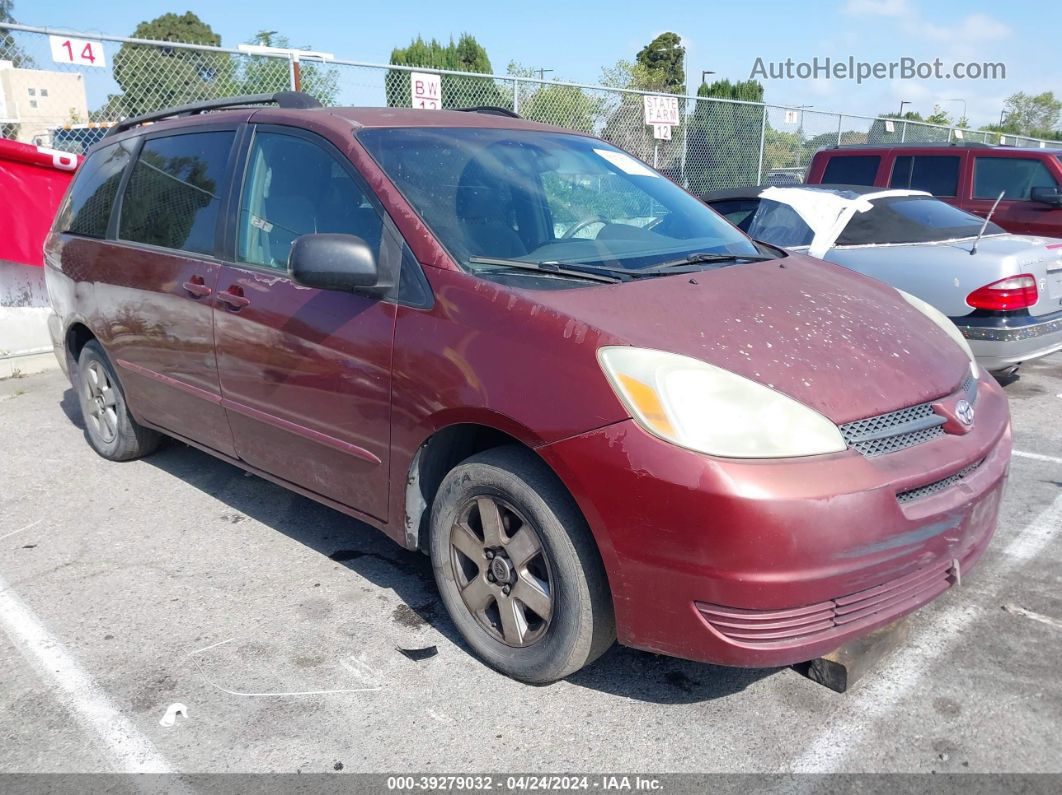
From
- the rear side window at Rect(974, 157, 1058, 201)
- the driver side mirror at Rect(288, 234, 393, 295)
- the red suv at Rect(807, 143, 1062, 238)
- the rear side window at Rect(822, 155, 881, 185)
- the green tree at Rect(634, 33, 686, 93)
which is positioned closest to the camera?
the driver side mirror at Rect(288, 234, 393, 295)

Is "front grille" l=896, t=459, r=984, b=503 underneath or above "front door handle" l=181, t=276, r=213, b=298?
underneath

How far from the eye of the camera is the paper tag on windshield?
390 cm

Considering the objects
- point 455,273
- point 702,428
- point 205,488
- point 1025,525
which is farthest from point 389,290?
point 1025,525

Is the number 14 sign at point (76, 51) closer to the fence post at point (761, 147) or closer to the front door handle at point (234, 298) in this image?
the front door handle at point (234, 298)

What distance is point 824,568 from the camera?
7.46ft

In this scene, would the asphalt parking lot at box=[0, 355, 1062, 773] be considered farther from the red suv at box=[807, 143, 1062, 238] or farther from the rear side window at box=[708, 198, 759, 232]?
the red suv at box=[807, 143, 1062, 238]

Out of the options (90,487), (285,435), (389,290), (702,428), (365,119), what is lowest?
(90,487)

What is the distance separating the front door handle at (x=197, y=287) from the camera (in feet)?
12.1

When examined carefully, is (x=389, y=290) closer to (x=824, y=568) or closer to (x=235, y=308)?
(x=235, y=308)

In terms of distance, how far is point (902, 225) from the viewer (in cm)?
631

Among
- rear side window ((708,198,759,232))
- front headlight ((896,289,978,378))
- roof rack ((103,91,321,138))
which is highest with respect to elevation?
roof rack ((103,91,321,138))

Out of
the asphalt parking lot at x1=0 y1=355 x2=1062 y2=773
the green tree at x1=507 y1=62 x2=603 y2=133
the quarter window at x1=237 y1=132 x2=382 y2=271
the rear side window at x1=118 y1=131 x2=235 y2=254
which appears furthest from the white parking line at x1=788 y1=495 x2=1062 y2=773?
the green tree at x1=507 y1=62 x2=603 y2=133

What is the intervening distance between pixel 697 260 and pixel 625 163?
90cm

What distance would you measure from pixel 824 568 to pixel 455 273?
4.72 ft
